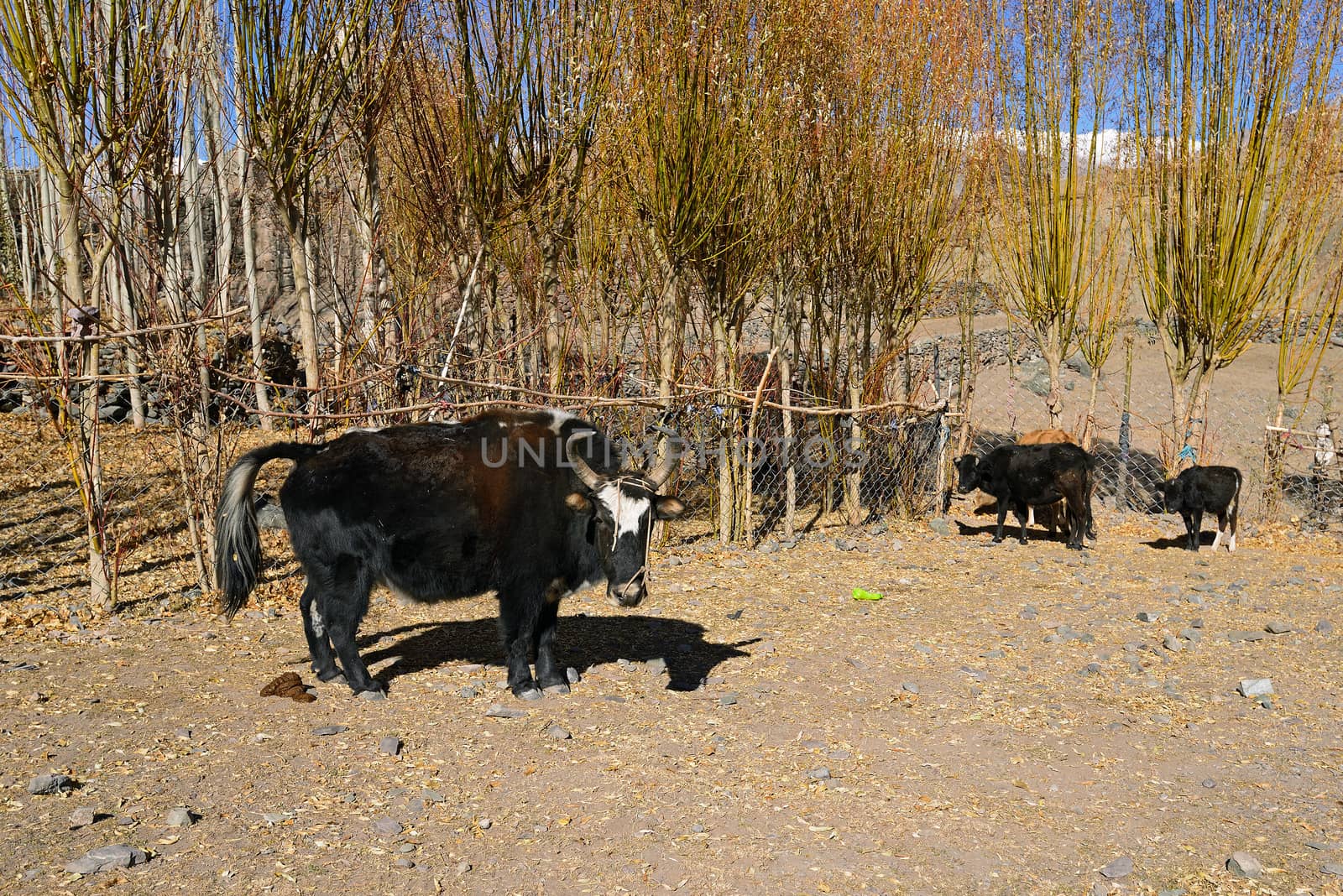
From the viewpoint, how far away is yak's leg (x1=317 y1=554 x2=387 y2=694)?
5.59 meters

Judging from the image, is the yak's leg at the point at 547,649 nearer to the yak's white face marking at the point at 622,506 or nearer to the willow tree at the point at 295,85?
the yak's white face marking at the point at 622,506

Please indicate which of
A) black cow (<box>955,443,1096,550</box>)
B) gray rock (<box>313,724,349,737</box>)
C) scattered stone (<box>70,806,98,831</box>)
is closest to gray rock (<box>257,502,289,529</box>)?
gray rock (<box>313,724,349,737</box>)

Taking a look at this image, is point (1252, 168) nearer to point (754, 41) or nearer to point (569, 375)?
point (754, 41)

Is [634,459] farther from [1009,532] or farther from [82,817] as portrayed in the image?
[82,817]

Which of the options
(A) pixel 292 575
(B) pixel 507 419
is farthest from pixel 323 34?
(A) pixel 292 575

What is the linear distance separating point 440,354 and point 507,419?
5076 mm

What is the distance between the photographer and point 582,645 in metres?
6.81

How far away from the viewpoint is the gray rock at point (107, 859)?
356 cm

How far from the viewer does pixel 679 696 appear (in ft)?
19.1

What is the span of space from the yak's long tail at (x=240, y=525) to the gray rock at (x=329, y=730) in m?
1.19

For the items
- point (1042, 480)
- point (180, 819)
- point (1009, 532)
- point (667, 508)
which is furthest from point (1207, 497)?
point (180, 819)

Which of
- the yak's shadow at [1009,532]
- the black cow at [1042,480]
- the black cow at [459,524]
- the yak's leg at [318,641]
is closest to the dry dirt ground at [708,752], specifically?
the yak's leg at [318,641]

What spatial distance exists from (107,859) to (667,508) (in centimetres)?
331

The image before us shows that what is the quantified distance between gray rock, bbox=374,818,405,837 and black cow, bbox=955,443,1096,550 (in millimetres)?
8274
